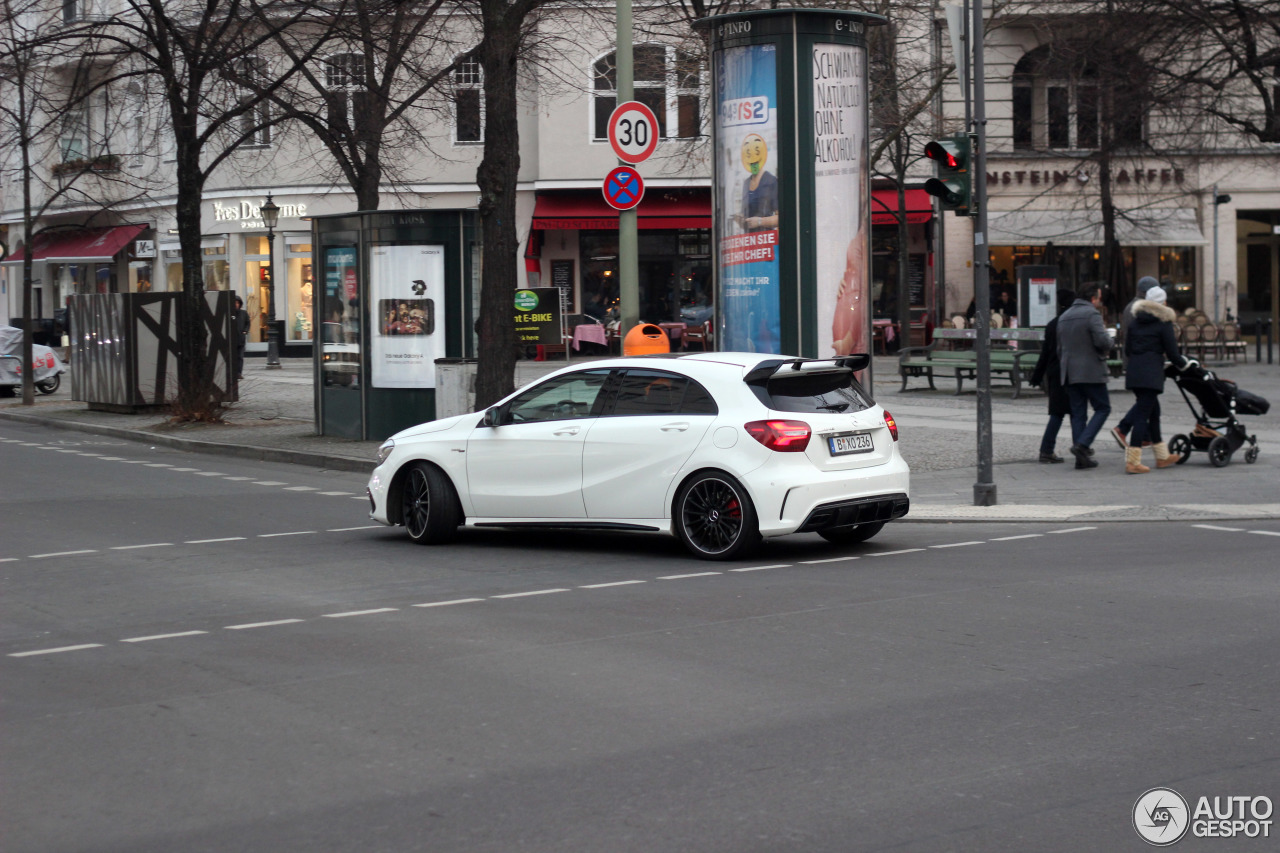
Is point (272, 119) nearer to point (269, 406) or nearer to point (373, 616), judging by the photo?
point (269, 406)

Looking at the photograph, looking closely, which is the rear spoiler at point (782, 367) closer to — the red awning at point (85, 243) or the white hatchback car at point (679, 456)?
the white hatchback car at point (679, 456)

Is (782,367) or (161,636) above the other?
(782,367)

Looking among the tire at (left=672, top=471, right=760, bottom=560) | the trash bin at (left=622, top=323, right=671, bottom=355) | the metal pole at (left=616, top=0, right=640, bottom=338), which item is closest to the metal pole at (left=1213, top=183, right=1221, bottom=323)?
the metal pole at (left=616, top=0, right=640, bottom=338)

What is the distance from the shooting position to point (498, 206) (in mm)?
17156

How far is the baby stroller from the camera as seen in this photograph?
15.3 m

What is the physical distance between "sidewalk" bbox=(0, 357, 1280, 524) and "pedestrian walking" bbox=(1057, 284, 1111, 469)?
14.8 inches

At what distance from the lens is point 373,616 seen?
8.52m

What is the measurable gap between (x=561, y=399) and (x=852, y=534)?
2.39 meters

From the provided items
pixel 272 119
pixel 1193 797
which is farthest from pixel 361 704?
pixel 272 119

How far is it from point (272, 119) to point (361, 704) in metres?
19.9

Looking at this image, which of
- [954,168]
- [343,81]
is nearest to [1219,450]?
[954,168]

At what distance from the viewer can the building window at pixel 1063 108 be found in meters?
29.9

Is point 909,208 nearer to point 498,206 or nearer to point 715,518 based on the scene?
point 498,206

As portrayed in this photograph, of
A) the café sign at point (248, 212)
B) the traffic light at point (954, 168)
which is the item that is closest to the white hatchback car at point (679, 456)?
the traffic light at point (954, 168)
